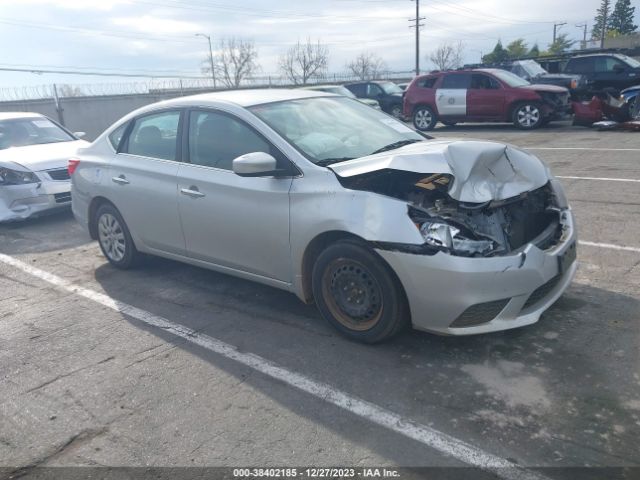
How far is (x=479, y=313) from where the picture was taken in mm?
3408

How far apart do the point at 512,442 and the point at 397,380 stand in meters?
0.81

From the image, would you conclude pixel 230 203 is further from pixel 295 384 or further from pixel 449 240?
pixel 449 240

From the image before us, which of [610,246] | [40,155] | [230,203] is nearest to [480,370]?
[230,203]

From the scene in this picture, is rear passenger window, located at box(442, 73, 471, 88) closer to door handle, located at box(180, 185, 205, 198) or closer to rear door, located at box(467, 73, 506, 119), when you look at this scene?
rear door, located at box(467, 73, 506, 119)

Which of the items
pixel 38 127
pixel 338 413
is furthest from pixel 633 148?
pixel 38 127

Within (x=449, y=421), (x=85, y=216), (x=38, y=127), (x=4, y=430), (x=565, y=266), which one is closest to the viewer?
(x=449, y=421)

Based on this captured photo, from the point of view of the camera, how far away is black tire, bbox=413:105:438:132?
17.3 m

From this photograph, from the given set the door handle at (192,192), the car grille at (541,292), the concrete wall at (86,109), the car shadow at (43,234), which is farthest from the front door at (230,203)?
the concrete wall at (86,109)

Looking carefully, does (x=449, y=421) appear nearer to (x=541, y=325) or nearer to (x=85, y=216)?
(x=541, y=325)

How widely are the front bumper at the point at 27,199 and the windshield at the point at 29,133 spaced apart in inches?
53.3

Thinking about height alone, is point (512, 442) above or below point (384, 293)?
below

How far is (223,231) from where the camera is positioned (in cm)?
446

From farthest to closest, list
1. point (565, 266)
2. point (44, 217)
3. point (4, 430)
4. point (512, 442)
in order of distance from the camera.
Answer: point (44, 217), point (565, 266), point (4, 430), point (512, 442)

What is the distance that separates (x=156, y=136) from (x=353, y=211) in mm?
2440
